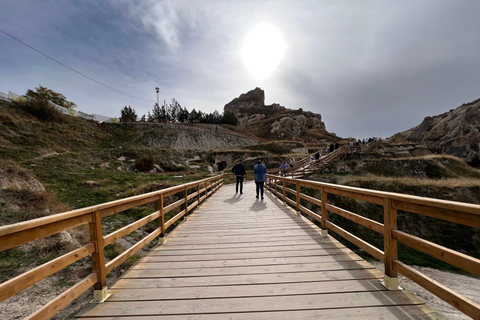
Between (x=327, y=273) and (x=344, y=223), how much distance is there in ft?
35.8

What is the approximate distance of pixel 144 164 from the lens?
25094mm

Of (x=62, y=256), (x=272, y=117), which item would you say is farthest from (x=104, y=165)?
(x=272, y=117)

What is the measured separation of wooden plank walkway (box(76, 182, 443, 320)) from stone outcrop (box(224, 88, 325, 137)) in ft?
228

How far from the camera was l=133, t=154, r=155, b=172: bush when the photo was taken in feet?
81.3

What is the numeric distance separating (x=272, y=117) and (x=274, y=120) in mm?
6291

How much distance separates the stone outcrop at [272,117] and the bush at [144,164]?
5258 cm

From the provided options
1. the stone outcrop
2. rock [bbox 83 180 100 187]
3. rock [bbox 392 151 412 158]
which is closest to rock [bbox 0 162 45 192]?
rock [bbox 83 180 100 187]

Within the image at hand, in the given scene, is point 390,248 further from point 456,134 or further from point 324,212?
point 456,134

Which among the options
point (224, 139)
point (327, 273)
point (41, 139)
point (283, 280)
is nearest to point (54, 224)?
point (283, 280)

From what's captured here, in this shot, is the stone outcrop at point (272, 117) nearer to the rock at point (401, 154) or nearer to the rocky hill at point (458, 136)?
the rocky hill at point (458, 136)

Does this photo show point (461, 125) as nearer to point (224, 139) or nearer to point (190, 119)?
point (224, 139)

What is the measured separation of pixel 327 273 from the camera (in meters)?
2.80

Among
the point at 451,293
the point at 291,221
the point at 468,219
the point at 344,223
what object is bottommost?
the point at 344,223

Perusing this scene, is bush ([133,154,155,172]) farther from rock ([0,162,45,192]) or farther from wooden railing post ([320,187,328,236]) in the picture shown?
wooden railing post ([320,187,328,236])
